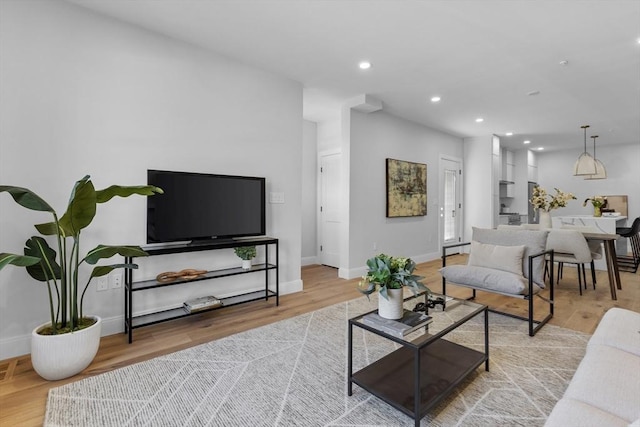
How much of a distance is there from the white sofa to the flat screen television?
8.87 feet

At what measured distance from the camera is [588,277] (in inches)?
179

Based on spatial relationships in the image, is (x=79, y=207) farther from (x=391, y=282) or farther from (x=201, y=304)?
(x=391, y=282)

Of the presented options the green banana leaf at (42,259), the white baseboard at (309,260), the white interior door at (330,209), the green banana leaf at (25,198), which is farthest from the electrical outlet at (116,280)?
the white interior door at (330,209)

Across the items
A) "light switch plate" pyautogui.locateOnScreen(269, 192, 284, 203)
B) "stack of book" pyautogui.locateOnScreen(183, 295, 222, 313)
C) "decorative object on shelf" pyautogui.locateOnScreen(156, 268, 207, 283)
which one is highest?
"light switch plate" pyautogui.locateOnScreen(269, 192, 284, 203)

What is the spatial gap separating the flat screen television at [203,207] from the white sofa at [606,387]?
Result: 2703 mm

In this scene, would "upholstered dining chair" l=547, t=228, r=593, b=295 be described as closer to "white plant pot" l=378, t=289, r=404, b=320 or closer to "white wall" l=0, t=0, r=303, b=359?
"white plant pot" l=378, t=289, r=404, b=320

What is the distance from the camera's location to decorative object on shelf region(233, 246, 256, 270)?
3088mm

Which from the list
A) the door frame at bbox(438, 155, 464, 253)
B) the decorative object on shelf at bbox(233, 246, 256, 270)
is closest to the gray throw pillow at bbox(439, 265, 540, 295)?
the decorative object on shelf at bbox(233, 246, 256, 270)

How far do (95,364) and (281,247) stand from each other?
1.99 metres

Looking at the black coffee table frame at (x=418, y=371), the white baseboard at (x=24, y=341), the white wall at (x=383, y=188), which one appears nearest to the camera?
the black coffee table frame at (x=418, y=371)

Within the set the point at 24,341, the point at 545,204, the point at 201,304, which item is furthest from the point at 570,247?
the point at 24,341

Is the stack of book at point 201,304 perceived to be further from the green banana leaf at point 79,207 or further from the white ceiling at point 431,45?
the white ceiling at point 431,45

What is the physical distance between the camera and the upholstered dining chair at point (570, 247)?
3.58 meters

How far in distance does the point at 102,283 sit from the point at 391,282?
2.34 meters
